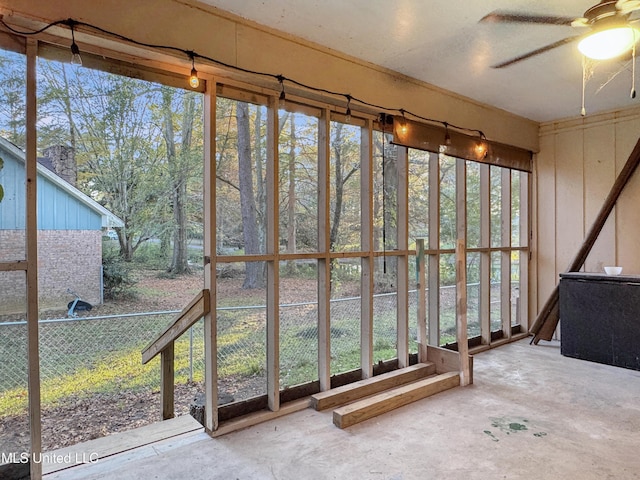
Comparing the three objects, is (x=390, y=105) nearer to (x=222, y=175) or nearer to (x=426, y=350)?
(x=222, y=175)

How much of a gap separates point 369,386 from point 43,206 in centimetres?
278

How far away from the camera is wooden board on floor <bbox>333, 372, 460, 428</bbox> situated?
2.64m

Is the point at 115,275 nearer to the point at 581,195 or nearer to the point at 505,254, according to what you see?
the point at 505,254

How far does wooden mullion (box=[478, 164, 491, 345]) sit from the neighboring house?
4.26 metres

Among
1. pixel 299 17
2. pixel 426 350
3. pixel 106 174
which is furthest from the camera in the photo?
pixel 106 174

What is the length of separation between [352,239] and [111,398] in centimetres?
307

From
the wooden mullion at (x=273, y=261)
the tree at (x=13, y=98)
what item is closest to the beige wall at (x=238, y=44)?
the tree at (x=13, y=98)

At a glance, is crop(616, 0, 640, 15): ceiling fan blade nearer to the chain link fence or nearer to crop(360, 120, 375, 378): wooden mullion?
crop(360, 120, 375, 378): wooden mullion

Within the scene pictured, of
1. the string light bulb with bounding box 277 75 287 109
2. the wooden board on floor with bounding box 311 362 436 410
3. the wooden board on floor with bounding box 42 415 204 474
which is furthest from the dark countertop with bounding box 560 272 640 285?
the wooden board on floor with bounding box 42 415 204 474

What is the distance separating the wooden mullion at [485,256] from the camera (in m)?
4.55

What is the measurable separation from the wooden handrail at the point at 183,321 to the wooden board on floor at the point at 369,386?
1.12 m

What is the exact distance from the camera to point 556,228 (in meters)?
4.96

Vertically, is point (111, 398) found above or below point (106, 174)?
below

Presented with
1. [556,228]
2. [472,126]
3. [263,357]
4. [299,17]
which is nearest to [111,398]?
[263,357]
